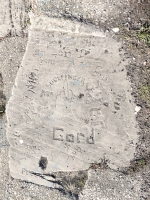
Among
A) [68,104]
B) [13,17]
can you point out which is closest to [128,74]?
[68,104]

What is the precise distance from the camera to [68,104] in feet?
15.4

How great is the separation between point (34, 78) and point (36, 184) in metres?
1.70

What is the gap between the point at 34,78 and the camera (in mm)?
4766

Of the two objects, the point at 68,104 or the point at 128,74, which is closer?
the point at 128,74

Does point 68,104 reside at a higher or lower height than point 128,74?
lower

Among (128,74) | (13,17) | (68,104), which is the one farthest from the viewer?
(13,17)

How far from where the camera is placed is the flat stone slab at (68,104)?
457cm

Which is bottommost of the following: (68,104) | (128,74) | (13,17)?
(68,104)

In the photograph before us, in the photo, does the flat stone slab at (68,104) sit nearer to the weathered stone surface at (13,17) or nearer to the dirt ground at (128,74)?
the dirt ground at (128,74)

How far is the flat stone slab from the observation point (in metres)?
4.57

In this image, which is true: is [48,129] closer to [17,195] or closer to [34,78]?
[34,78]

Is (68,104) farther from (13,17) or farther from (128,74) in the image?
(13,17)

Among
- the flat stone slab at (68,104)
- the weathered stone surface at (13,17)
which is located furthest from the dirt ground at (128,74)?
the weathered stone surface at (13,17)

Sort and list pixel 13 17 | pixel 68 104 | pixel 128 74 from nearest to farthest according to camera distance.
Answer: pixel 128 74, pixel 68 104, pixel 13 17
